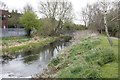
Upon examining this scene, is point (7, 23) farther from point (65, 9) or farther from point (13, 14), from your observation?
point (65, 9)

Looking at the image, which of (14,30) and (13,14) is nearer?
(14,30)

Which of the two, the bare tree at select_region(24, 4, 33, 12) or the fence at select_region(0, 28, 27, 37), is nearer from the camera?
the fence at select_region(0, 28, 27, 37)

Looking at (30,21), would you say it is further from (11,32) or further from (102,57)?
(102,57)

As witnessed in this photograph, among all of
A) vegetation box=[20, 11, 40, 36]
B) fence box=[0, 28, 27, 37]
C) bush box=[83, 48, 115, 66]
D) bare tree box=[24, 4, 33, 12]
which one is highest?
bare tree box=[24, 4, 33, 12]

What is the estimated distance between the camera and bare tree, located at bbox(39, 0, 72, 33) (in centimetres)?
6225

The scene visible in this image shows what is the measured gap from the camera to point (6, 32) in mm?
49719

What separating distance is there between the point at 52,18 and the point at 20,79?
4659 centimetres

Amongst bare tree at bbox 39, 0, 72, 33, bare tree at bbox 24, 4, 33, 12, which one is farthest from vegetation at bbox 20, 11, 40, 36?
bare tree at bbox 24, 4, 33, 12

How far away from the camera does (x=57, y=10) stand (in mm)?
62969

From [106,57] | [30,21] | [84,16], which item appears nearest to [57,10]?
[30,21]

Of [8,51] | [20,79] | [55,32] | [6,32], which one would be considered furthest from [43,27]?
[20,79]

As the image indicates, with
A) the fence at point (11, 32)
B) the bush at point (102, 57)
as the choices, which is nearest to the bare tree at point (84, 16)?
the fence at point (11, 32)

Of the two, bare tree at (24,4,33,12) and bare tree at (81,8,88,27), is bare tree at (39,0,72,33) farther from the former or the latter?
bare tree at (81,8,88,27)

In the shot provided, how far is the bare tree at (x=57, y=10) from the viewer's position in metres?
62.2
